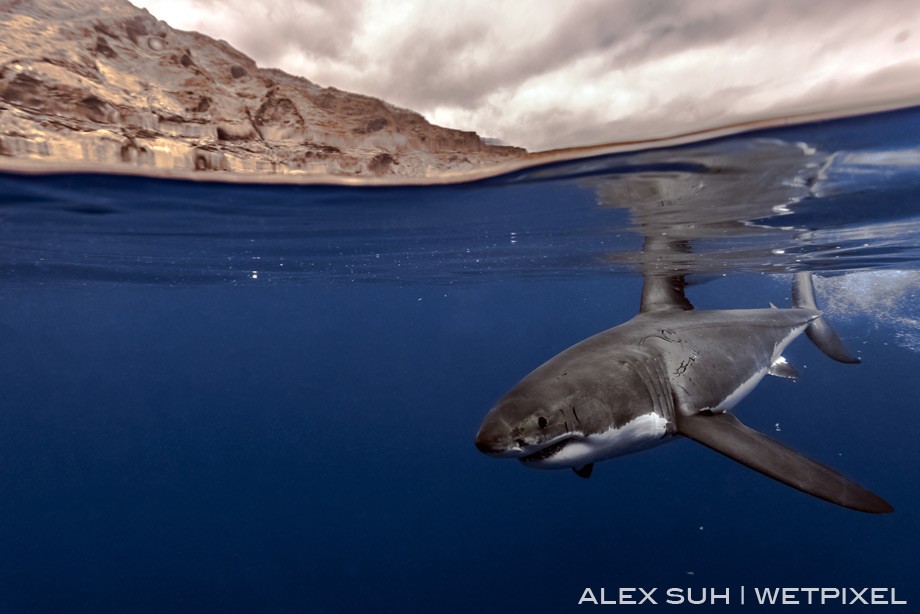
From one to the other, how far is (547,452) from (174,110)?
5801 millimetres

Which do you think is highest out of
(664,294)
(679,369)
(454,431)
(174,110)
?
(174,110)

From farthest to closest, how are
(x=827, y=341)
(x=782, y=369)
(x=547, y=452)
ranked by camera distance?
(x=827, y=341) < (x=782, y=369) < (x=547, y=452)

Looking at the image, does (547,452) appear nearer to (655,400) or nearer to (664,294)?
(655,400)

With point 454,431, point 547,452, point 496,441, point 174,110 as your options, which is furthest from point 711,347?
point 454,431

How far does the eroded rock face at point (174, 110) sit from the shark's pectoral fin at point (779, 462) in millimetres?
4136

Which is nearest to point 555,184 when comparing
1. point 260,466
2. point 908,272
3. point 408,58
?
point 408,58

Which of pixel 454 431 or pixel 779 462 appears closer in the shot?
pixel 779 462

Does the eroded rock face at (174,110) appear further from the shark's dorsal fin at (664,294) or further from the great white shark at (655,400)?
the great white shark at (655,400)

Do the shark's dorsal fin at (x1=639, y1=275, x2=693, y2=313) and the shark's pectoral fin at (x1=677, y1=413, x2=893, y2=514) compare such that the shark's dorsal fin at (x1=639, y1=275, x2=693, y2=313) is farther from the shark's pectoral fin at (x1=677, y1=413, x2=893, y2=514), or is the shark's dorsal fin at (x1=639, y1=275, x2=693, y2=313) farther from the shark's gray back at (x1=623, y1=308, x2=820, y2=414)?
the shark's pectoral fin at (x1=677, y1=413, x2=893, y2=514)

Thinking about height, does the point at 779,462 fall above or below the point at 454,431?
above

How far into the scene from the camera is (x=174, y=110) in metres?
5.93

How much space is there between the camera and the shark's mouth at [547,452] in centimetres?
405

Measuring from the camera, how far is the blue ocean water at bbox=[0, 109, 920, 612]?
889 centimetres

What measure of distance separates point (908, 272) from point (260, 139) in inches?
923
